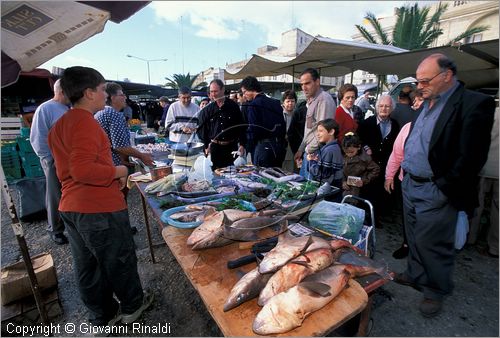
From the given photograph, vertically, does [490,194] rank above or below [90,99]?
below

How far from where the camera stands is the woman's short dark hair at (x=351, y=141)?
149 inches

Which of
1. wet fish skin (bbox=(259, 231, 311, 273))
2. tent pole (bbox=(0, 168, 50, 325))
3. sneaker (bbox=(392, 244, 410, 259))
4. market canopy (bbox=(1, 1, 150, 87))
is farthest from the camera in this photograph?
sneaker (bbox=(392, 244, 410, 259))

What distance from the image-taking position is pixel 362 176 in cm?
378

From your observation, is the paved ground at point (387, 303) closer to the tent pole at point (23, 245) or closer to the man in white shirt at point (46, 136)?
the tent pole at point (23, 245)

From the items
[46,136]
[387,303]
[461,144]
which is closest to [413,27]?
[461,144]

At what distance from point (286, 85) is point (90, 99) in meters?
17.3

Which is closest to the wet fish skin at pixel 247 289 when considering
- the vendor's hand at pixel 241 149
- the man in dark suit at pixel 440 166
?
the man in dark suit at pixel 440 166

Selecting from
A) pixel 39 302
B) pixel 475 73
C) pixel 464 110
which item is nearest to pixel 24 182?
pixel 39 302

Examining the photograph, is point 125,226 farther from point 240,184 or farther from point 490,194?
point 490,194

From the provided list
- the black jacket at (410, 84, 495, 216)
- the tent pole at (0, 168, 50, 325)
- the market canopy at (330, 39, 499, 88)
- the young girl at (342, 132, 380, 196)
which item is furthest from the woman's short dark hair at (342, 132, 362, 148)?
the tent pole at (0, 168, 50, 325)

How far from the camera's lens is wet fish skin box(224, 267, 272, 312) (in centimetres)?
121

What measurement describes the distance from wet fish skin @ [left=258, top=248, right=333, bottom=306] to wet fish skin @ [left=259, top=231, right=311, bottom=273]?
0.09 feet

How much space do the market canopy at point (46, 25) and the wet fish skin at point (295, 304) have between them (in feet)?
6.80

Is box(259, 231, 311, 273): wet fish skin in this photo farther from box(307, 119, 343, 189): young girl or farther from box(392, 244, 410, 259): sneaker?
box(392, 244, 410, 259): sneaker
